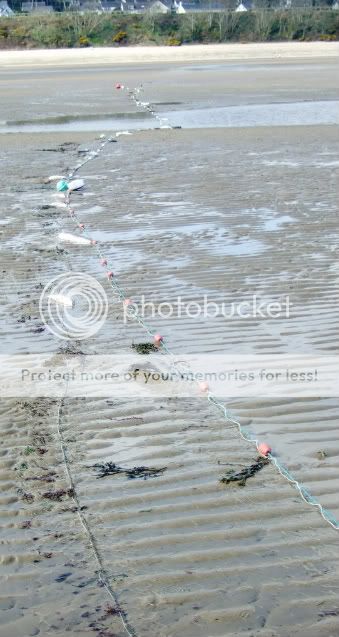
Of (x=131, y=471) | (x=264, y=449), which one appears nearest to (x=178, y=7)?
(x=264, y=449)

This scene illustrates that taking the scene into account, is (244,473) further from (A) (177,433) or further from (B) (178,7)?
(B) (178,7)

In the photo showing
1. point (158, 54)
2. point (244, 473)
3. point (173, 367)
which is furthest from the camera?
point (158, 54)

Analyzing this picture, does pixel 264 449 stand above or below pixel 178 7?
below

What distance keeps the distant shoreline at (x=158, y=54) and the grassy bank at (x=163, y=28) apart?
10.4 ft

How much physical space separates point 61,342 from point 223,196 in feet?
20.6

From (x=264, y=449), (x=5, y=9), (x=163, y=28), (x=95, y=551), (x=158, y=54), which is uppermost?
(x=5, y=9)

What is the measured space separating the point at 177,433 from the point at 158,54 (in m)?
47.4

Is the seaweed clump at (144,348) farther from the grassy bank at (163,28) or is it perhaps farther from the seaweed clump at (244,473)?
the grassy bank at (163,28)

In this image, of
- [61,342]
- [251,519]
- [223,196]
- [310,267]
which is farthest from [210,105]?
[251,519]

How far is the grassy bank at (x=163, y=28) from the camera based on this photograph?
57.6 metres

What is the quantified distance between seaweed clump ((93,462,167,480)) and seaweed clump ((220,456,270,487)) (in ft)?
1.30

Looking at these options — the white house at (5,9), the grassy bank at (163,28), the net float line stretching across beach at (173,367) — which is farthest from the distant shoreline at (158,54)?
the net float line stretching across beach at (173,367)

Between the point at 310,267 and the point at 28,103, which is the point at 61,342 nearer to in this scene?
the point at 310,267

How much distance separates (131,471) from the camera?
16.5ft
